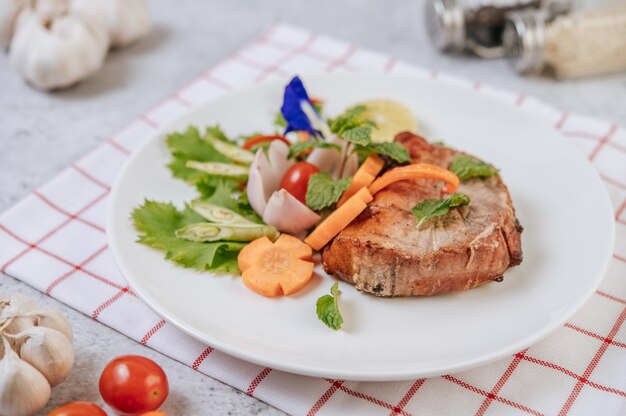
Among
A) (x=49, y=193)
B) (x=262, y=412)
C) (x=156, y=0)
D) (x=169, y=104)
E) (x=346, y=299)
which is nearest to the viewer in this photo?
(x=262, y=412)

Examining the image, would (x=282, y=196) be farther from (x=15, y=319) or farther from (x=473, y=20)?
(x=473, y=20)

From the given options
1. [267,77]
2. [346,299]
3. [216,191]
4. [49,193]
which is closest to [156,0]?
[267,77]

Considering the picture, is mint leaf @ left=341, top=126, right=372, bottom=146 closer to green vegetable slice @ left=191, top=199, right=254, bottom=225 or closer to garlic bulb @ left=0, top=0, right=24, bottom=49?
green vegetable slice @ left=191, top=199, right=254, bottom=225

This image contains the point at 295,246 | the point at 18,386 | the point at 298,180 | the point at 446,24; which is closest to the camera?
the point at 18,386

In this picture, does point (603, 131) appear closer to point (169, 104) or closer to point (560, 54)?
point (560, 54)

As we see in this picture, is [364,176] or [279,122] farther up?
[364,176]

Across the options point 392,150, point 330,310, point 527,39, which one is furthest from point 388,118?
point 330,310

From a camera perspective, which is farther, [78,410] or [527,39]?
[527,39]

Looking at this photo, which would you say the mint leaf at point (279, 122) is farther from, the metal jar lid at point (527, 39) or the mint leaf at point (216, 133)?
the metal jar lid at point (527, 39)
